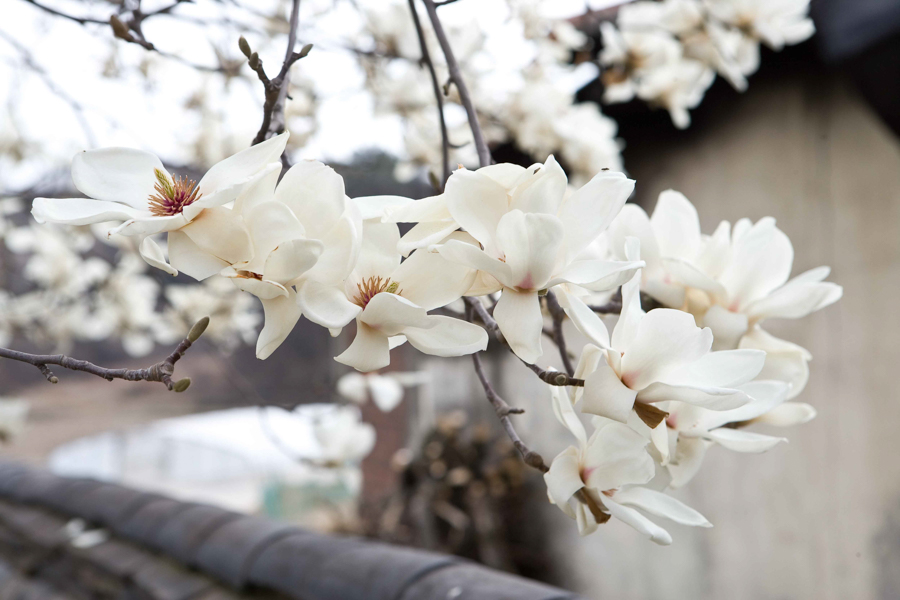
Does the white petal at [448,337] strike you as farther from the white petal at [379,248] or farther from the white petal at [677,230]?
the white petal at [677,230]

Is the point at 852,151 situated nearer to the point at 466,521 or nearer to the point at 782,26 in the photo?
the point at 782,26

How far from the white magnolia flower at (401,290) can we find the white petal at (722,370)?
0.33 feet

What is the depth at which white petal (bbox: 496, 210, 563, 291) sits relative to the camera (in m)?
0.28

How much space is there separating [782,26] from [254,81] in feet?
2.74

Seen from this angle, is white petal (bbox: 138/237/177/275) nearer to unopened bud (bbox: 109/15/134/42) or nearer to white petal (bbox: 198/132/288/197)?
white petal (bbox: 198/132/288/197)

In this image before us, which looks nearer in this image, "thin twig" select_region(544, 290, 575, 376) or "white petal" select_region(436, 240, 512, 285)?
"white petal" select_region(436, 240, 512, 285)

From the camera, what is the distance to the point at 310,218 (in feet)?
0.94

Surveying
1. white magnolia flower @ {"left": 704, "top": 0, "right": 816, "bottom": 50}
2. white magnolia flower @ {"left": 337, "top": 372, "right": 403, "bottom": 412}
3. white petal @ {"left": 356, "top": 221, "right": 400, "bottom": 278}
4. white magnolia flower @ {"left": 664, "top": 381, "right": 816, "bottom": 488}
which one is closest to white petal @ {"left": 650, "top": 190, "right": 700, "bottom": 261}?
white magnolia flower @ {"left": 664, "top": 381, "right": 816, "bottom": 488}

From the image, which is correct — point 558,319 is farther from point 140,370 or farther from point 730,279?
point 140,370

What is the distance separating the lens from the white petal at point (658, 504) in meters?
0.35

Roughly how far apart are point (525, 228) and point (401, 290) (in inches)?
2.7

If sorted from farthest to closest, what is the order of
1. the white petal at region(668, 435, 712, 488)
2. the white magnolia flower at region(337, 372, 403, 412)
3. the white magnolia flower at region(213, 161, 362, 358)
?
the white magnolia flower at region(337, 372, 403, 412) < the white petal at region(668, 435, 712, 488) < the white magnolia flower at region(213, 161, 362, 358)

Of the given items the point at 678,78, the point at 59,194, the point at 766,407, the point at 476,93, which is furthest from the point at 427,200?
the point at 59,194

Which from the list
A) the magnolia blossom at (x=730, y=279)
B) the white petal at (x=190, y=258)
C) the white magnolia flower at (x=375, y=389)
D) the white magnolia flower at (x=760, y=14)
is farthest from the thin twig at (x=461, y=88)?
the white magnolia flower at (x=375, y=389)
